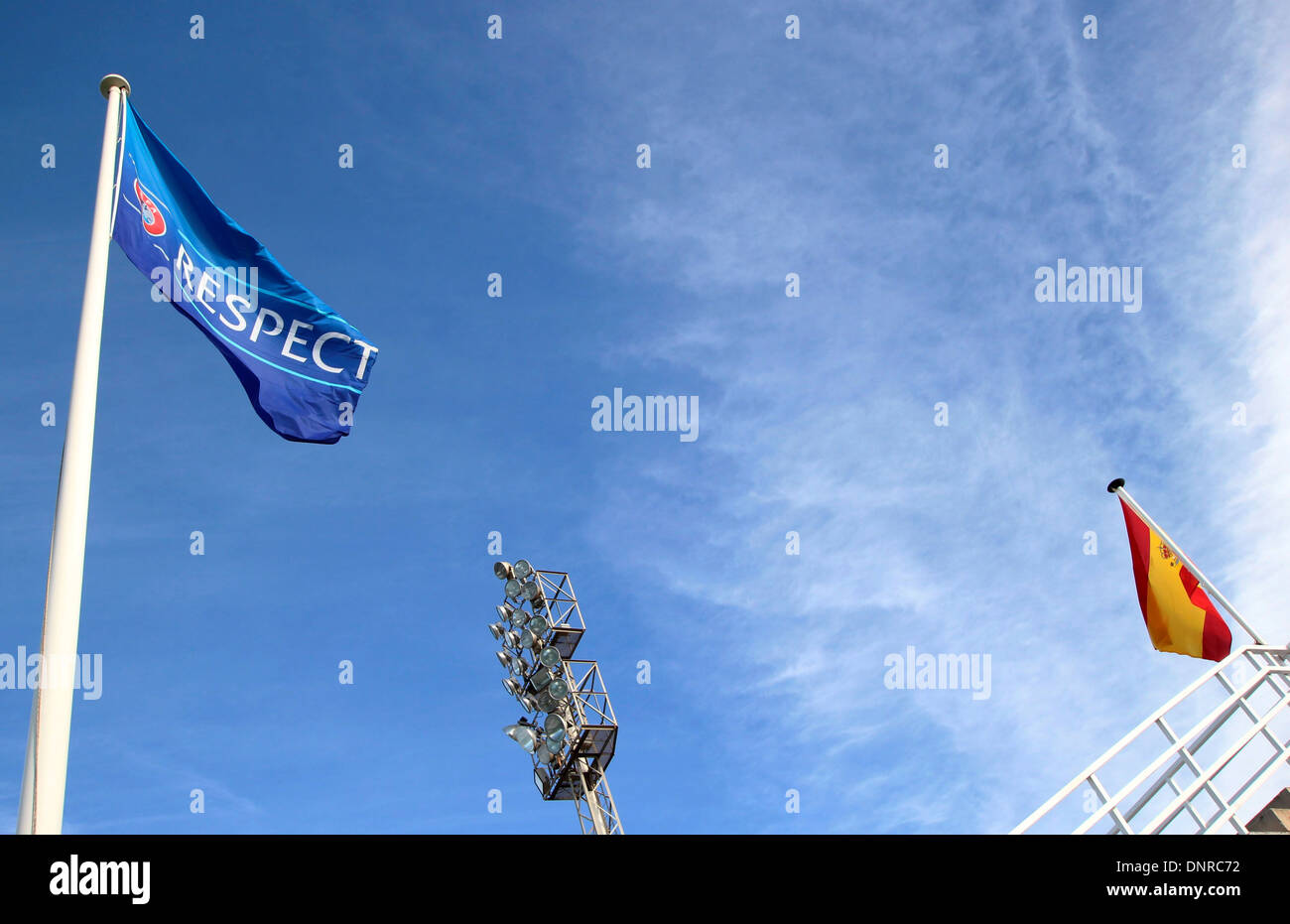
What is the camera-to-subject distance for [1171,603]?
12875 mm

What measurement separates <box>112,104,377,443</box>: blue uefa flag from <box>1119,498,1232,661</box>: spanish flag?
36.3 feet

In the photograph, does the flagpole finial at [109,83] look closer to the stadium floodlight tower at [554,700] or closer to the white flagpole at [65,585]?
the white flagpole at [65,585]

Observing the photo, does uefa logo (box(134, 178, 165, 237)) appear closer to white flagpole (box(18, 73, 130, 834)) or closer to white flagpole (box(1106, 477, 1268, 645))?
white flagpole (box(18, 73, 130, 834))

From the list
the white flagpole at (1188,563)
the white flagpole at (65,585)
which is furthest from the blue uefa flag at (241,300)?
the white flagpole at (1188,563)

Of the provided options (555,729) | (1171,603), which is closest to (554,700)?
(555,729)

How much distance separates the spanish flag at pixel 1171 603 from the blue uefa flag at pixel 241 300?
1108cm

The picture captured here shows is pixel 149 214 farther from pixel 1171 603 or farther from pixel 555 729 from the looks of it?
pixel 1171 603

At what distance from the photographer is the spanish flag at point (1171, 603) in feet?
41.4

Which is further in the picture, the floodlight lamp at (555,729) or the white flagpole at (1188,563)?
the floodlight lamp at (555,729)

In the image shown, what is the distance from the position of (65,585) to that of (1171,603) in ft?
43.9
